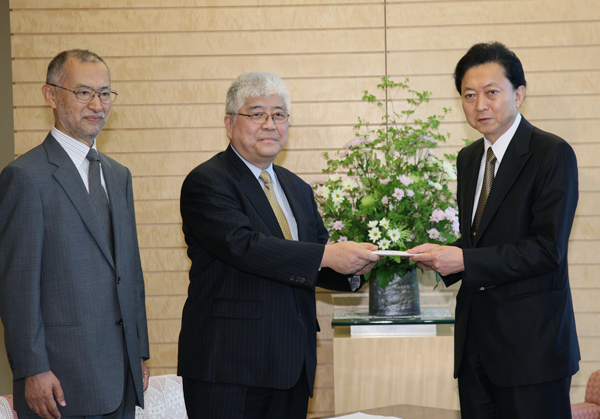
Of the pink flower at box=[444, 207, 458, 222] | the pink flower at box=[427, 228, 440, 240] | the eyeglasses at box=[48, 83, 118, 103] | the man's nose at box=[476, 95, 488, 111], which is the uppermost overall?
the eyeglasses at box=[48, 83, 118, 103]

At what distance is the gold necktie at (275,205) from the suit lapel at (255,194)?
1.8 inches

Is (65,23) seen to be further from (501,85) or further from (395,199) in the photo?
(501,85)

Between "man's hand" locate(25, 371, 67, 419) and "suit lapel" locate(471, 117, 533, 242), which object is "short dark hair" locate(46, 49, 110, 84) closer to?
"man's hand" locate(25, 371, 67, 419)

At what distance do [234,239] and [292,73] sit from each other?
6.87 ft

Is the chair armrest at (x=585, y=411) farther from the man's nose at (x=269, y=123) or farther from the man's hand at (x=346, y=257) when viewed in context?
the man's nose at (x=269, y=123)

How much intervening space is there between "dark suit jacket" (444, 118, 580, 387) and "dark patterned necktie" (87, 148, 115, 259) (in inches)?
50.6

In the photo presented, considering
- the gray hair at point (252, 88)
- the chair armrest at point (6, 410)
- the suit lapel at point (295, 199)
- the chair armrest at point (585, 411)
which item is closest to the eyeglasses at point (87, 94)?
the gray hair at point (252, 88)

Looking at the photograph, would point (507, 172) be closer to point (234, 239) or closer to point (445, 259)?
point (445, 259)

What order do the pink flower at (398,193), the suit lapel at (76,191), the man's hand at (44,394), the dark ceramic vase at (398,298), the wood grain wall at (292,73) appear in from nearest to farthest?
the man's hand at (44,394)
the suit lapel at (76,191)
the pink flower at (398,193)
the dark ceramic vase at (398,298)
the wood grain wall at (292,73)

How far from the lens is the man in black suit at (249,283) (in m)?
1.97

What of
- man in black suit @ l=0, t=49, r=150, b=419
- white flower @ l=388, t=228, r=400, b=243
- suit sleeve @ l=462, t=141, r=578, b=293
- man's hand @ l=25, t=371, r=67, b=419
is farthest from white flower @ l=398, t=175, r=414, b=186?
man's hand @ l=25, t=371, r=67, b=419

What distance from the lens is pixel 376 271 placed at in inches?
123

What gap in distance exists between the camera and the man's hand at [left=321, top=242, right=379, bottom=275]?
6.93 feet

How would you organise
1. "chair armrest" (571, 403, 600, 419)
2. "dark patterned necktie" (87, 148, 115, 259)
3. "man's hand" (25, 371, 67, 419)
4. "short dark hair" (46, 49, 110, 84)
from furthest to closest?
"chair armrest" (571, 403, 600, 419) → "short dark hair" (46, 49, 110, 84) → "dark patterned necktie" (87, 148, 115, 259) → "man's hand" (25, 371, 67, 419)
